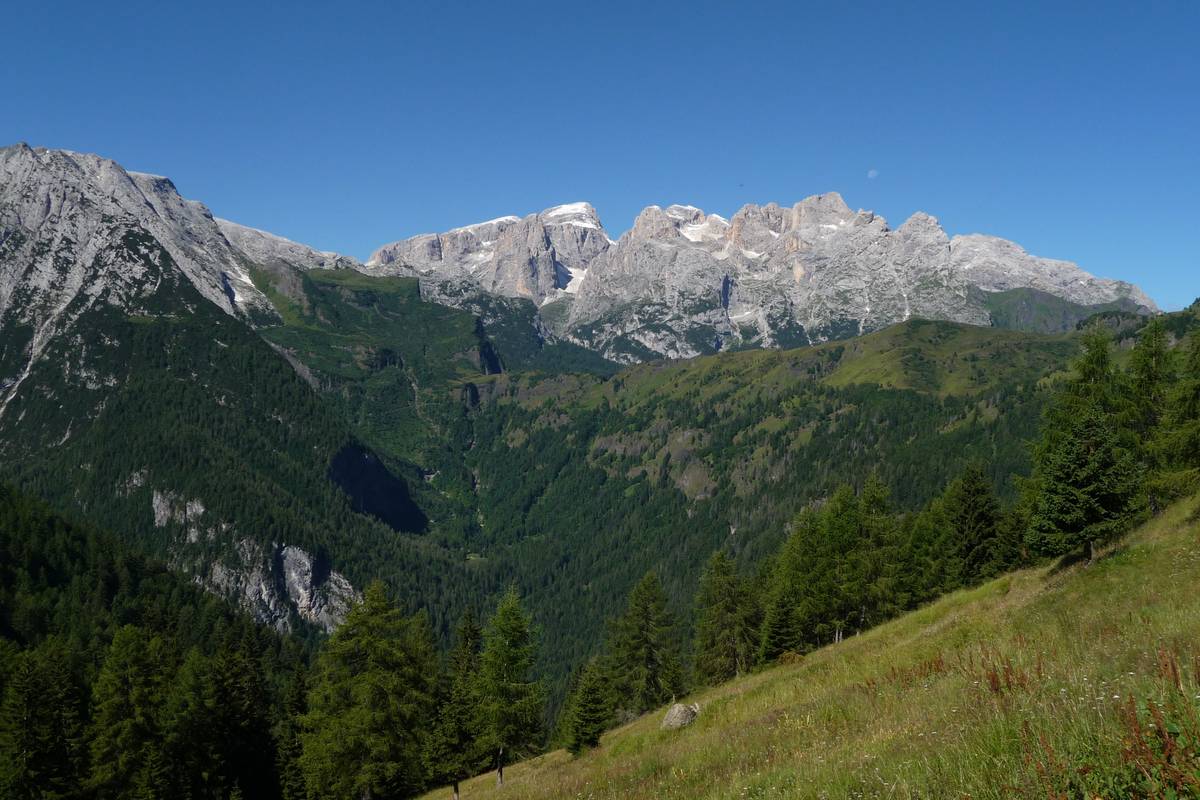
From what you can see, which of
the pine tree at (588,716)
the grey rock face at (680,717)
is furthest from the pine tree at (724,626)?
the grey rock face at (680,717)

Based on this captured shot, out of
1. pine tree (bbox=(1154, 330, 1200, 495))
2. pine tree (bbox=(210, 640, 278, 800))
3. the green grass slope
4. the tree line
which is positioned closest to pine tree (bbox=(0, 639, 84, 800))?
the tree line

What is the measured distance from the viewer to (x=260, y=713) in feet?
222

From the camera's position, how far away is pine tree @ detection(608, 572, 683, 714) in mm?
64875

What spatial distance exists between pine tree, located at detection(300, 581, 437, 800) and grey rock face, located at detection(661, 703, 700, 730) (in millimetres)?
19931

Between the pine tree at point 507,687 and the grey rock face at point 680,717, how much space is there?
18.6m

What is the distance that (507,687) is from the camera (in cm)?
4384

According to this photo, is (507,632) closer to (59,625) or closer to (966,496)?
(966,496)

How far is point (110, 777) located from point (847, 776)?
185 ft

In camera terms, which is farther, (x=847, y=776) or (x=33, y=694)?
(x=33, y=694)

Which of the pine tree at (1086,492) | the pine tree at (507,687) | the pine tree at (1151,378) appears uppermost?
the pine tree at (1151,378)

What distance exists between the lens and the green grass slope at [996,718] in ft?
21.0

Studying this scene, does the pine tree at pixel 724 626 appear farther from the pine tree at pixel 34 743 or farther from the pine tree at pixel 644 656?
the pine tree at pixel 34 743

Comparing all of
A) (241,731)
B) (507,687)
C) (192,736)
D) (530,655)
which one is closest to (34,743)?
(192,736)

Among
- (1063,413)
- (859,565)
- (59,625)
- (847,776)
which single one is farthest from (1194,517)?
(59,625)
